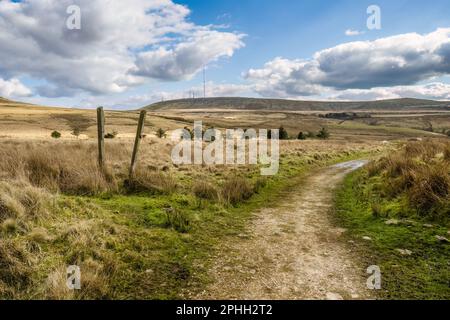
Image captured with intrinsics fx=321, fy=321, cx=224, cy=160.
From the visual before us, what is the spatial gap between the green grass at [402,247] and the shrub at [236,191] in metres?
3.07

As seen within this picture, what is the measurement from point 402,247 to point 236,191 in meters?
5.52

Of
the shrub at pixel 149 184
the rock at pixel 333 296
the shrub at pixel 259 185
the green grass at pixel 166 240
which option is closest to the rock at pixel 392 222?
the green grass at pixel 166 240

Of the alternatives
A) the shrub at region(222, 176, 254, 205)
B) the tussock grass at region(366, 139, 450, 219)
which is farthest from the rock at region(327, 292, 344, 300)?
the shrub at region(222, 176, 254, 205)

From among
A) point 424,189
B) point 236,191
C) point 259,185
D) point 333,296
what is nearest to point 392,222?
point 424,189

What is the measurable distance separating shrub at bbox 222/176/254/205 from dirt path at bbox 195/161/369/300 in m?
1.74

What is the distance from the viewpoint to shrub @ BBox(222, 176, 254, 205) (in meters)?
Result: 10.4

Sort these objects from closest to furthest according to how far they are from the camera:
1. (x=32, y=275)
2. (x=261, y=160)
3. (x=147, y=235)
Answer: (x=32, y=275) → (x=147, y=235) → (x=261, y=160)

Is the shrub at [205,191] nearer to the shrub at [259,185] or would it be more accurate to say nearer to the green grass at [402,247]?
the shrub at [259,185]

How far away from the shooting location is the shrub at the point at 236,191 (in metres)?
10.4

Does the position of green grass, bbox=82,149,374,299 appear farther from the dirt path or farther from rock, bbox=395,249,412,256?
rock, bbox=395,249,412,256

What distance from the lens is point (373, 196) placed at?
35.0 feet
